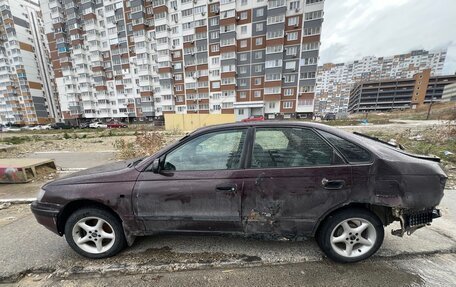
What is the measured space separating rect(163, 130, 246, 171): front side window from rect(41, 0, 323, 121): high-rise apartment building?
33.3m

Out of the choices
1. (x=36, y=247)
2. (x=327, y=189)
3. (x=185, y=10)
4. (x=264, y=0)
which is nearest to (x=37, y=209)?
(x=36, y=247)

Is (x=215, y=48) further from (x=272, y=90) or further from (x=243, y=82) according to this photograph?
(x=272, y=90)

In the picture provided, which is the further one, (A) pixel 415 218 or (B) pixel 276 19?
(B) pixel 276 19

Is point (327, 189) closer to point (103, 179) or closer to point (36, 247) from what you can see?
point (103, 179)

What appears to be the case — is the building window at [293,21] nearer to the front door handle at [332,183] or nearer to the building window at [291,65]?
the building window at [291,65]

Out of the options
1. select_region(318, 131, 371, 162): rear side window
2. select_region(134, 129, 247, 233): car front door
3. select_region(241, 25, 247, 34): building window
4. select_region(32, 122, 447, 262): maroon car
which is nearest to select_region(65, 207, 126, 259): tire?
select_region(32, 122, 447, 262): maroon car

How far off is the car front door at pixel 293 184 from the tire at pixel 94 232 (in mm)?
1594

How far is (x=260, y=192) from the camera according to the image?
203 centimetres

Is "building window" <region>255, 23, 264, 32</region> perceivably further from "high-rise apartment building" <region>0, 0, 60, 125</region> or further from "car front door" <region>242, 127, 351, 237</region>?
"high-rise apartment building" <region>0, 0, 60, 125</region>

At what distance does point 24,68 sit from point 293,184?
81.3 m

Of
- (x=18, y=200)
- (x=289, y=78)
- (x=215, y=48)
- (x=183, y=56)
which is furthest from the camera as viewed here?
(x=183, y=56)

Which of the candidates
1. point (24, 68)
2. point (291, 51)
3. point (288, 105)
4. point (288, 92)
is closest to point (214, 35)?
point (291, 51)

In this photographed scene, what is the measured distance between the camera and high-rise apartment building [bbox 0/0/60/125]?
52.3 meters

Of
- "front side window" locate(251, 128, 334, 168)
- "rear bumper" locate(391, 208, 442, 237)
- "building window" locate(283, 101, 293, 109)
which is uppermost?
"building window" locate(283, 101, 293, 109)
